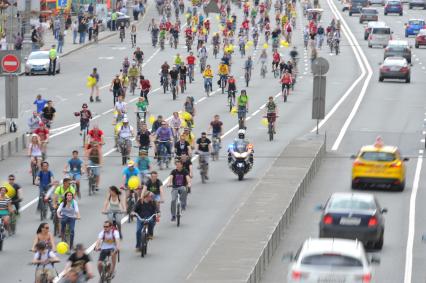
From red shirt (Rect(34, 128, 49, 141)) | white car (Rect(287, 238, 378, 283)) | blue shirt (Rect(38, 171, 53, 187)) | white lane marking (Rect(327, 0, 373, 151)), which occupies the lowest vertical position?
white lane marking (Rect(327, 0, 373, 151))

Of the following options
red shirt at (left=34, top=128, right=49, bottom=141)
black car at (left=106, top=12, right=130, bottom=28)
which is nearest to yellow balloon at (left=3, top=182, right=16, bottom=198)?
red shirt at (left=34, top=128, right=49, bottom=141)

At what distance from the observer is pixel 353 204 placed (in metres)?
31.3

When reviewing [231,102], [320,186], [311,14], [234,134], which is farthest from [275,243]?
[311,14]

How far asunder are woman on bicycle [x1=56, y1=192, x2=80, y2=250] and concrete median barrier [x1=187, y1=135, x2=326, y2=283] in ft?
9.40

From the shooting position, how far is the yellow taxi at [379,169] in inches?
1574

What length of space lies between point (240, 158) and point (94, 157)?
4805mm

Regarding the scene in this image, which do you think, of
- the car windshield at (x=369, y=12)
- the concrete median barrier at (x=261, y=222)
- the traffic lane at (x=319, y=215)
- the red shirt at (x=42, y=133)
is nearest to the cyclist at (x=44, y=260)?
the concrete median barrier at (x=261, y=222)

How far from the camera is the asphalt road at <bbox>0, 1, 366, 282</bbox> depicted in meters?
30.9

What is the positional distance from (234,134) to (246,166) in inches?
414

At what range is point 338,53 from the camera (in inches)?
3565

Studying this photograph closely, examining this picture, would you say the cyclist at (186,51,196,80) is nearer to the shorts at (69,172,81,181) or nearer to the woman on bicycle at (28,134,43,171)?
the woman on bicycle at (28,134,43,171)

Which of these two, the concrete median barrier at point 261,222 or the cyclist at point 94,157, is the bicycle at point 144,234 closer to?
the concrete median barrier at point 261,222

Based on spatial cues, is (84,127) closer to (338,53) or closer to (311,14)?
(338,53)

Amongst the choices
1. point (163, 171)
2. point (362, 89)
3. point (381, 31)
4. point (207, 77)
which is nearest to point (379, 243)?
point (163, 171)
